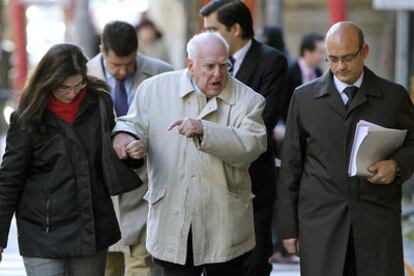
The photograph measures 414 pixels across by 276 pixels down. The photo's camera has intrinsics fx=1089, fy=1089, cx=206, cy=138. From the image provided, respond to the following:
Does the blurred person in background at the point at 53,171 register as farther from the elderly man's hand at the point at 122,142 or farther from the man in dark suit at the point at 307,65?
the man in dark suit at the point at 307,65

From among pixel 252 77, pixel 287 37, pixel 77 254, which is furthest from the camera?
pixel 287 37

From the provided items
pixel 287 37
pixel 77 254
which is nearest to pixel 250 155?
pixel 77 254

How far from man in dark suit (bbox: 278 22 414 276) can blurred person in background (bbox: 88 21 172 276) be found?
1.42 meters

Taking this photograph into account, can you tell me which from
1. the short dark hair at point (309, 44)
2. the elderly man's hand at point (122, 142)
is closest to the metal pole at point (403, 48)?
the short dark hair at point (309, 44)

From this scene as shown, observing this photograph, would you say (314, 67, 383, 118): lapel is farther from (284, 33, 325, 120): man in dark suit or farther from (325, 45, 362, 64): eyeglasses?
(284, 33, 325, 120): man in dark suit

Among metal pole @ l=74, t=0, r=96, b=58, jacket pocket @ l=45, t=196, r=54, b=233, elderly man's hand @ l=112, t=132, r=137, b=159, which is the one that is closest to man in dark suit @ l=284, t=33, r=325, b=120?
elderly man's hand @ l=112, t=132, r=137, b=159

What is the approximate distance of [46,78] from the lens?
6004 millimetres

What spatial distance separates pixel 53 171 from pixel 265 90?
6.24 ft

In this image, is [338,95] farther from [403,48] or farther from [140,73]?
[403,48]

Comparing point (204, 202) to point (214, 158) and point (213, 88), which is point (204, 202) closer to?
point (214, 158)

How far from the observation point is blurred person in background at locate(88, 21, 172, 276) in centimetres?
735

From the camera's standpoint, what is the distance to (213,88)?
6.11m

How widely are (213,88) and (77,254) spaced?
47.0 inches

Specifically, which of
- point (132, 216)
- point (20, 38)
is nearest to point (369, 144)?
point (132, 216)
